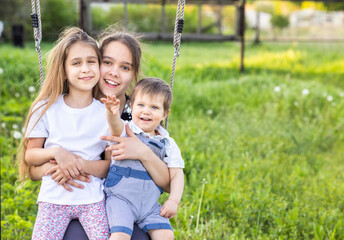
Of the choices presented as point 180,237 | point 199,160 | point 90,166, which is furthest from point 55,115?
point 199,160

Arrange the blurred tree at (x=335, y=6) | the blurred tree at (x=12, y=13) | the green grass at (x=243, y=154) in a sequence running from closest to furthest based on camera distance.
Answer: the green grass at (x=243, y=154), the blurred tree at (x=12, y=13), the blurred tree at (x=335, y=6)

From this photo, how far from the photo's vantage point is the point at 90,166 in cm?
234

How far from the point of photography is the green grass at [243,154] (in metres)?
3.47

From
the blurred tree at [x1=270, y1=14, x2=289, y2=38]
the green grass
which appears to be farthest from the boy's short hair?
the blurred tree at [x1=270, y1=14, x2=289, y2=38]

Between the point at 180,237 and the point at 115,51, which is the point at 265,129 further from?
the point at 115,51

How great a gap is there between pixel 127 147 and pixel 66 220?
1.50 feet

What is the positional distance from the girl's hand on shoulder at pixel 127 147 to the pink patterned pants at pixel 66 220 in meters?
0.26

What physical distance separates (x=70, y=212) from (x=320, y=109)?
176 inches

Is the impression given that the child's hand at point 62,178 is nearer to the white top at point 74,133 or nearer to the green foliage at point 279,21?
the white top at point 74,133

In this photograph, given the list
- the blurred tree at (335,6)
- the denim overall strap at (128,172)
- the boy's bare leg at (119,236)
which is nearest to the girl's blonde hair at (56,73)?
the denim overall strap at (128,172)

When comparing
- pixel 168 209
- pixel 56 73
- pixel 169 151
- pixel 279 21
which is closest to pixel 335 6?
pixel 279 21

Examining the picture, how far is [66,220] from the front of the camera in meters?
2.27

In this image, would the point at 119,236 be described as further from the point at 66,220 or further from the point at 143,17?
the point at 143,17

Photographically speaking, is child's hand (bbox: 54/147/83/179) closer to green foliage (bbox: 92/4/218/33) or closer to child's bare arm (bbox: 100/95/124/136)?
child's bare arm (bbox: 100/95/124/136)
